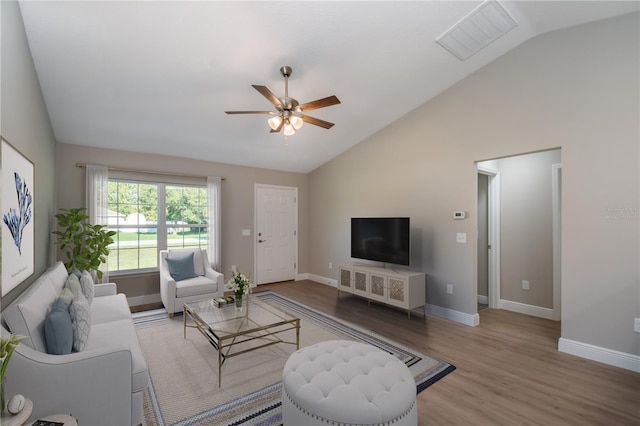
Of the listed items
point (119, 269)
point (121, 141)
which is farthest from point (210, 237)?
point (121, 141)

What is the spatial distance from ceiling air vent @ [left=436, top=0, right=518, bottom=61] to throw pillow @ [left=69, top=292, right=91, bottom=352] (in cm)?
382

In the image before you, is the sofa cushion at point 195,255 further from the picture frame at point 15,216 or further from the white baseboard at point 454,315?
the white baseboard at point 454,315

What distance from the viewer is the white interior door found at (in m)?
5.78

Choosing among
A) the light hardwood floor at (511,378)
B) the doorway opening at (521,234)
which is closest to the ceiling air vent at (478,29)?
the doorway opening at (521,234)

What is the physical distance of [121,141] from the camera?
4.18 meters

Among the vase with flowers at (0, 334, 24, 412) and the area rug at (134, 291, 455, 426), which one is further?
the area rug at (134, 291, 455, 426)

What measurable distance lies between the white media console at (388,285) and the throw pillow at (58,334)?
3.36 metres

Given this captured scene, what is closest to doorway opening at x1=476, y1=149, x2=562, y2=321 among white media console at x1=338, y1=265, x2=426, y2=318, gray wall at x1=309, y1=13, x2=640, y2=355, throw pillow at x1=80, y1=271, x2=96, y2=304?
gray wall at x1=309, y1=13, x2=640, y2=355

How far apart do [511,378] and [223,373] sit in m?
2.43

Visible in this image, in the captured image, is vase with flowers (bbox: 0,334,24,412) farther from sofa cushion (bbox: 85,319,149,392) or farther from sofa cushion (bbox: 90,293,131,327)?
sofa cushion (bbox: 90,293,131,327)

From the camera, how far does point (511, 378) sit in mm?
2447

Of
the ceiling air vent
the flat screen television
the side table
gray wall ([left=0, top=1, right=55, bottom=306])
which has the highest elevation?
the ceiling air vent

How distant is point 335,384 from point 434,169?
10.8 ft

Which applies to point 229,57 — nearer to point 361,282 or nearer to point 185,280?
point 185,280
